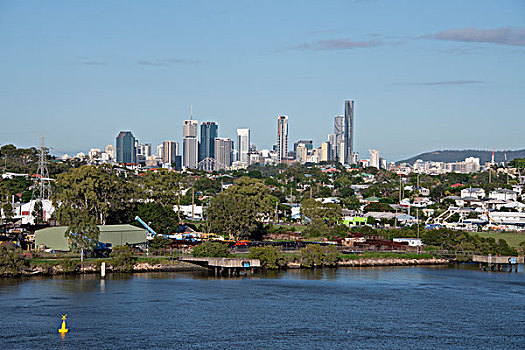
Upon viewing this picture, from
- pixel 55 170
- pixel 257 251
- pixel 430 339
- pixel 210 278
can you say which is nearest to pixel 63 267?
pixel 210 278

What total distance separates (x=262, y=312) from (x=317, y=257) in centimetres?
1019

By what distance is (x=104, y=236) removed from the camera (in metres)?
29.7

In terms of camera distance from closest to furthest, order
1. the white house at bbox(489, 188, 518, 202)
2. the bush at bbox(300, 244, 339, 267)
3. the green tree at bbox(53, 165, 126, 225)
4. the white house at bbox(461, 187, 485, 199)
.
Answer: the bush at bbox(300, 244, 339, 267) < the green tree at bbox(53, 165, 126, 225) < the white house at bbox(489, 188, 518, 202) < the white house at bbox(461, 187, 485, 199)

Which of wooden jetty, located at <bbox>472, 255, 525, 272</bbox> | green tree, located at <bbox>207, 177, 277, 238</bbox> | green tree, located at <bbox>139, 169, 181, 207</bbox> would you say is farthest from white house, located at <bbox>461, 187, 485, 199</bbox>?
green tree, located at <bbox>139, 169, 181, 207</bbox>

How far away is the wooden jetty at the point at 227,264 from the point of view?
28438mm

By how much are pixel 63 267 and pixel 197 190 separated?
2112 inches

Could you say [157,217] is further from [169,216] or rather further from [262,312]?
[262,312]

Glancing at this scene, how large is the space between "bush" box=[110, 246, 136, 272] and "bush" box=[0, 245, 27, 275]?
133 inches

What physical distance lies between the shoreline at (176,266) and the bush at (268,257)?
0.46 metres

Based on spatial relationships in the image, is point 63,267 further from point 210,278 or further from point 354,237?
point 354,237

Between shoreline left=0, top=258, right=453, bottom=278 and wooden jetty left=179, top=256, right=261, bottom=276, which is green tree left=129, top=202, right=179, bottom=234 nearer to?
wooden jetty left=179, top=256, right=261, bottom=276

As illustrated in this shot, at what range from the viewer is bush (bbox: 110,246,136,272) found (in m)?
27.3

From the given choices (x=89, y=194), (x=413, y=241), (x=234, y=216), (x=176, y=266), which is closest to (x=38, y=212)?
(x=89, y=194)

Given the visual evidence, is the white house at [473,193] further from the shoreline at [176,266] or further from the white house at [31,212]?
the white house at [31,212]
